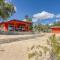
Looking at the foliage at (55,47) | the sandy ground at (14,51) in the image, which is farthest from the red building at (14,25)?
the foliage at (55,47)

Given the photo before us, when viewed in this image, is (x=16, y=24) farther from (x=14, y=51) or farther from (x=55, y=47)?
(x=55, y=47)

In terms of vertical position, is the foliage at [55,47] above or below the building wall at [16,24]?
below

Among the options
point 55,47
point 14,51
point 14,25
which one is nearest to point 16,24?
point 14,25

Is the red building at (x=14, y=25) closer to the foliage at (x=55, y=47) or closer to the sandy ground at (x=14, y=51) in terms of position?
the sandy ground at (x=14, y=51)

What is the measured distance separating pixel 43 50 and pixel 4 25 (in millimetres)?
41116

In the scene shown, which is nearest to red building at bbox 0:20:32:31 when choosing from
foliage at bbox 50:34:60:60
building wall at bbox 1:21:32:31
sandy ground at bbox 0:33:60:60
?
building wall at bbox 1:21:32:31

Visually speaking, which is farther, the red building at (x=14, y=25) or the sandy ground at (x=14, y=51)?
the red building at (x=14, y=25)

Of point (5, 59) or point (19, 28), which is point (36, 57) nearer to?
point (5, 59)

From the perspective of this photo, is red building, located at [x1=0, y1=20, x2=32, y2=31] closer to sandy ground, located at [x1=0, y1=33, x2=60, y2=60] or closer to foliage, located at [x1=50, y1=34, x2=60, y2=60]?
sandy ground, located at [x1=0, y1=33, x2=60, y2=60]

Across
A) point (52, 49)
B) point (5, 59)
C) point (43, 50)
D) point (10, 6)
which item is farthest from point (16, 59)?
point (10, 6)

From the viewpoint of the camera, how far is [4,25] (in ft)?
153

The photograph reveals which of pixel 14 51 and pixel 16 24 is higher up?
pixel 16 24

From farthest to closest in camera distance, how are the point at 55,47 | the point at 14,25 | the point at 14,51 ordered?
the point at 14,25
the point at 14,51
the point at 55,47

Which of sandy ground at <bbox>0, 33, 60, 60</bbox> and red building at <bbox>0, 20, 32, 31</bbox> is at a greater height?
red building at <bbox>0, 20, 32, 31</bbox>
